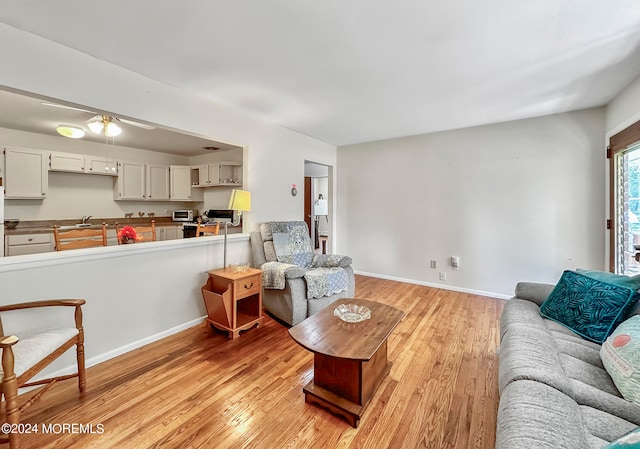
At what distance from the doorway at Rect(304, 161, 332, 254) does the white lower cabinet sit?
174 inches

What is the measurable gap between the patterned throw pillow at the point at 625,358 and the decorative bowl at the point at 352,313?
122 centimetres

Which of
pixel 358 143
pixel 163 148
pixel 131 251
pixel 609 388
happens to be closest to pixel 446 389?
pixel 609 388

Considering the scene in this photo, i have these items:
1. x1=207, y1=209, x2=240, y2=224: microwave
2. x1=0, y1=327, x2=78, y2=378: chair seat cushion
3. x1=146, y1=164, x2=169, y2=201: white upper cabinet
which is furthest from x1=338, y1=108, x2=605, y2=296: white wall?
x1=0, y1=327, x2=78, y2=378: chair seat cushion

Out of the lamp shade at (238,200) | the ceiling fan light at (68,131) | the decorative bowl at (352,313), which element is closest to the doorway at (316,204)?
the lamp shade at (238,200)

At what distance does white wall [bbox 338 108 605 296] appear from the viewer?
3141 millimetres

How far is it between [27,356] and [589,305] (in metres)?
3.24

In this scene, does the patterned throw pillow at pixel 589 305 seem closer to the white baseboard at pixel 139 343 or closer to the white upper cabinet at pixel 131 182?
the white baseboard at pixel 139 343

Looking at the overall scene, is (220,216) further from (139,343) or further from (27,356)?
(27,356)

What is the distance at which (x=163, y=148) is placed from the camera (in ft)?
16.1

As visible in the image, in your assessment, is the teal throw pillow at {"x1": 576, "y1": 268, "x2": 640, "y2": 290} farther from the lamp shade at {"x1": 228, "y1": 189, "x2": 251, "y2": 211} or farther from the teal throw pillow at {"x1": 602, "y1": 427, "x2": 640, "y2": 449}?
the lamp shade at {"x1": 228, "y1": 189, "x2": 251, "y2": 211}

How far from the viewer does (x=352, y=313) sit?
197cm

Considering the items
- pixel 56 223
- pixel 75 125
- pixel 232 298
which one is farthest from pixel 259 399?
pixel 56 223

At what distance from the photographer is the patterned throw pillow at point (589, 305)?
5.06ft

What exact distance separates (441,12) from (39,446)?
3.25 m
